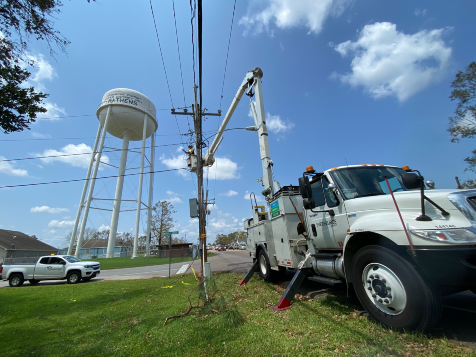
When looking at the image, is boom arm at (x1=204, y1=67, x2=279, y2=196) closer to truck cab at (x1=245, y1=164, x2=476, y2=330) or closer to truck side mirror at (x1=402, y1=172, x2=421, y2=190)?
truck cab at (x1=245, y1=164, x2=476, y2=330)

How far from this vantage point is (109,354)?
315cm

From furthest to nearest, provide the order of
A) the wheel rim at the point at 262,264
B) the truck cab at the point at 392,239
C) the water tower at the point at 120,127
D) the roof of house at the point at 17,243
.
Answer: the roof of house at the point at 17,243
the water tower at the point at 120,127
the wheel rim at the point at 262,264
the truck cab at the point at 392,239

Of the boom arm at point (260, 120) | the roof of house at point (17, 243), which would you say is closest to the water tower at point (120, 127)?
the roof of house at point (17, 243)

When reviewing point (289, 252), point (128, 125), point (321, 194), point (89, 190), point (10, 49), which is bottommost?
point (289, 252)

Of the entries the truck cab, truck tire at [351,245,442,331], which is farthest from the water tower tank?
truck tire at [351,245,442,331]

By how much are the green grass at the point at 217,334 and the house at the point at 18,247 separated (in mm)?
37021

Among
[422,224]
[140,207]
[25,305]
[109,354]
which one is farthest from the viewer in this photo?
[140,207]

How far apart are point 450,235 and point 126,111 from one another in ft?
103

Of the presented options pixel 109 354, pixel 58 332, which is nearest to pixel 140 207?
pixel 58 332

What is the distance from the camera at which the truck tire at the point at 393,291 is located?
8.57ft

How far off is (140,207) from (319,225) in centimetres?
2694

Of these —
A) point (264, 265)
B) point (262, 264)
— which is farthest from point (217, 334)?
point (262, 264)

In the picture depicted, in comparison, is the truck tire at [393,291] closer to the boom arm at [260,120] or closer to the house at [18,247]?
the boom arm at [260,120]

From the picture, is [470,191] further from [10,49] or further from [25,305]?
[25,305]
